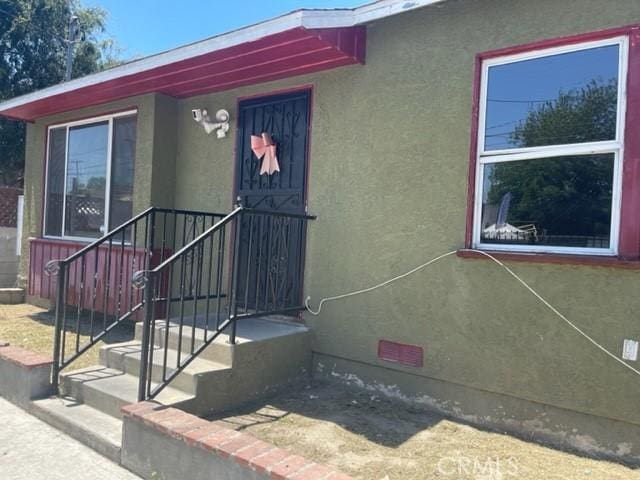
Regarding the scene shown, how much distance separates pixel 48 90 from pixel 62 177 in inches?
56.8

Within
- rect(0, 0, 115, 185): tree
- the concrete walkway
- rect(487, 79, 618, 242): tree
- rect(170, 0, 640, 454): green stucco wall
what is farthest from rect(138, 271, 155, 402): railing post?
rect(0, 0, 115, 185): tree

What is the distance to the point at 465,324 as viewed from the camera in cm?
369

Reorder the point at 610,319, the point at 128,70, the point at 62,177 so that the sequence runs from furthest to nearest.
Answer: the point at 62,177, the point at 128,70, the point at 610,319

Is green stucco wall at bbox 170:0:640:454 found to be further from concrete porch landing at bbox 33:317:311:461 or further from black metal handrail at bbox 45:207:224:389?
black metal handrail at bbox 45:207:224:389

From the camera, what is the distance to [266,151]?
5074mm

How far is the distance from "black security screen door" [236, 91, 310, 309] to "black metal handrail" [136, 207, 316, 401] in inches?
0.4

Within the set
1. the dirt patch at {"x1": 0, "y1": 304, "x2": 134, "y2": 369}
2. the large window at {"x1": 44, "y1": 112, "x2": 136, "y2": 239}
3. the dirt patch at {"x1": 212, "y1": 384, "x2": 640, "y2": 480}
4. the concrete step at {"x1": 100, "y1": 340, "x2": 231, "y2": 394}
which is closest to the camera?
the dirt patch at {"x1": 212, "y1": 384, "x2": 640, "y2": 480}

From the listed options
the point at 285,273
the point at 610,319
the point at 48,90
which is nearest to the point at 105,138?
the point at 48,90

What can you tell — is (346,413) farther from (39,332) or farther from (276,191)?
(39,332)

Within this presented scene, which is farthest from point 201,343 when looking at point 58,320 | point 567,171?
point 567,171

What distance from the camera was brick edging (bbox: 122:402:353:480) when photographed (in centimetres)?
235

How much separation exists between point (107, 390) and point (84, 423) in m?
0.29

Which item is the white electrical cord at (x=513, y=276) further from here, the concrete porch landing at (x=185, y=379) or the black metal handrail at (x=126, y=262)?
the black metal handrail at (x=126, y=262)

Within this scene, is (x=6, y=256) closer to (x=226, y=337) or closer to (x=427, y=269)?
(x=226, y=337)
